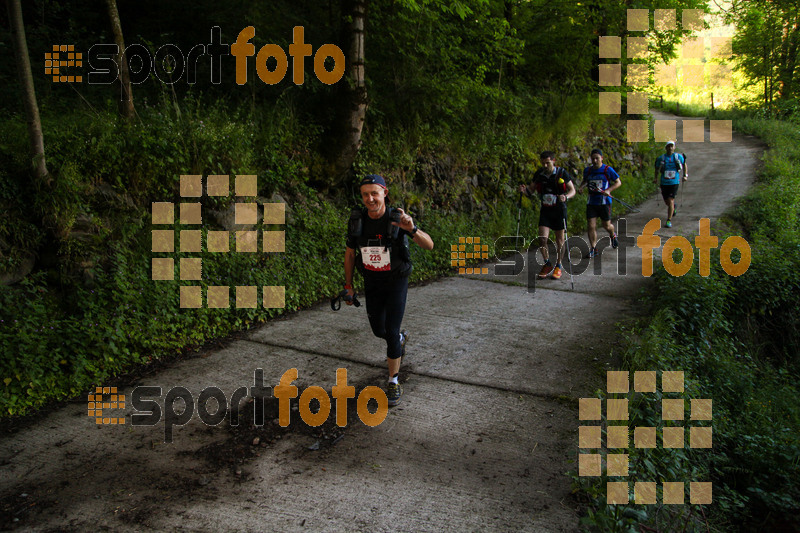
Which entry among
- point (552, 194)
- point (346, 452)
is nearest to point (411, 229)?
point (346, 452)

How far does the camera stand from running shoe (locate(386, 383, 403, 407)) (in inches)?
184

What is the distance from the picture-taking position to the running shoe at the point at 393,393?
468 cm

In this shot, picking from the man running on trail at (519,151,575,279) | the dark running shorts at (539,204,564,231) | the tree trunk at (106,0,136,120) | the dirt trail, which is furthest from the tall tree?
the tree trunk at (106,0,136,120)

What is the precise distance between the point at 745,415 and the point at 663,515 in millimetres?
2493

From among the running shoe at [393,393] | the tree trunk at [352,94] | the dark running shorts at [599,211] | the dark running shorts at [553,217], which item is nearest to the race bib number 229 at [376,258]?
the running shoe at [393,393]

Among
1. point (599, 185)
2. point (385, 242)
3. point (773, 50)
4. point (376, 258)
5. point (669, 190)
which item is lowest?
point (376, 258)

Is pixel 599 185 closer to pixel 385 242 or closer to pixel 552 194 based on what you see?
pixel 552 194

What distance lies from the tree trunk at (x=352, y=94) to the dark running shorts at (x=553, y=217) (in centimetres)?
Answer: 344

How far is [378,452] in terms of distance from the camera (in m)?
3.94

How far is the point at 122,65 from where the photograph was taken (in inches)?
263

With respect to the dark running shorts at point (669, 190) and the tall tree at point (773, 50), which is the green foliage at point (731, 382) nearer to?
the dark running shorts at point (669, 190)

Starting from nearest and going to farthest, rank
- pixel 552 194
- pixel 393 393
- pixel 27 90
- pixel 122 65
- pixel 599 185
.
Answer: pixel 393 393 → pixel 27 90 → pixel 122 65 → pixel 552 194 → pixel 599 185

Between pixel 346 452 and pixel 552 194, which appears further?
pixel 552 194

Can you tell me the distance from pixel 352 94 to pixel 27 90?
4.72 meters
